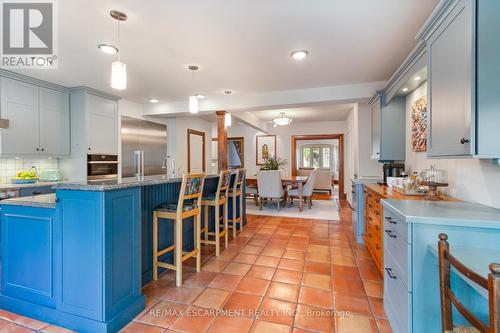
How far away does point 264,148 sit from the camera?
8.75 metres

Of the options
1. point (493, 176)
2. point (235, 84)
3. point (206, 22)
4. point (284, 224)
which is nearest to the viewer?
point (493, 176)

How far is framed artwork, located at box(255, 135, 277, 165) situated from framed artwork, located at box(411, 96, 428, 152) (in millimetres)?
5605

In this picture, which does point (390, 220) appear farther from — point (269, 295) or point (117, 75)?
point (117, 75)

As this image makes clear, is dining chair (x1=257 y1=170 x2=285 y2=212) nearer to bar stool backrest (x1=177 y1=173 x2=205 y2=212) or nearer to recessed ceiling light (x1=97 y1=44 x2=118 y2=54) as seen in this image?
bar stool backrest (x1=177 y1=173 x2=205 y2=212)

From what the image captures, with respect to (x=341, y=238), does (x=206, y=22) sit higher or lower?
higher

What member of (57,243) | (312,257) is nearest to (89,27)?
(57,243)

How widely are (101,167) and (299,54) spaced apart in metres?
3.82

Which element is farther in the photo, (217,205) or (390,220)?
(217,205)

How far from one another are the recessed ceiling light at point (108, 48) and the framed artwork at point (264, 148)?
6.25 metres

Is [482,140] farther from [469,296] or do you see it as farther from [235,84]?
[235,84]

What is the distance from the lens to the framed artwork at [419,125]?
9.07 ft

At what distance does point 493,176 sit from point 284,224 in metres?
3.24

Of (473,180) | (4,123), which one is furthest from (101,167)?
(473,180)

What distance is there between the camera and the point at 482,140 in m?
1.32
